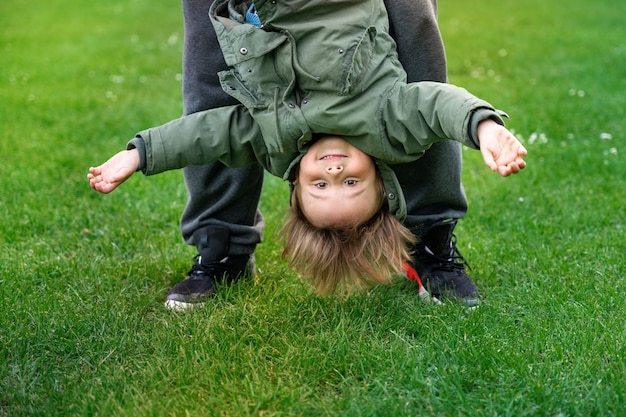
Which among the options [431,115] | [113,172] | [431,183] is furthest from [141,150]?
[431,183]

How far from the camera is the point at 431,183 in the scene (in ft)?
11.2

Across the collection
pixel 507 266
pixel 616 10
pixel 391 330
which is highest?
pixel 391 330

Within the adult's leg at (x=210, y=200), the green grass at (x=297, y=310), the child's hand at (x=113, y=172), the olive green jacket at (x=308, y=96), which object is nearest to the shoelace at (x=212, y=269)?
the adult's leg at (x=210, y=200)

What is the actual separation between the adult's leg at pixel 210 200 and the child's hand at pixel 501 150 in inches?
49.3

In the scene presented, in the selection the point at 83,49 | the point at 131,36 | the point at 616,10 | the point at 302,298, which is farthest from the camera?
the point at 616,10

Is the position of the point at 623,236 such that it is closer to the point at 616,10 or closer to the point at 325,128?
the point at 325,128

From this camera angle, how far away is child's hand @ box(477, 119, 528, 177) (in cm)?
239

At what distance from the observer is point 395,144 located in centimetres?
289

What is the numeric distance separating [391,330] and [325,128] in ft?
2.53

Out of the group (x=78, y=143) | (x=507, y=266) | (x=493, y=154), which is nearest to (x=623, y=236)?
(x=507, y=266)

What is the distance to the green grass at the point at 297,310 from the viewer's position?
261 cm

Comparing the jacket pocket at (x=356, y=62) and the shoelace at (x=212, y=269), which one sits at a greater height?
the jacket pocket at (x=356, y=62)

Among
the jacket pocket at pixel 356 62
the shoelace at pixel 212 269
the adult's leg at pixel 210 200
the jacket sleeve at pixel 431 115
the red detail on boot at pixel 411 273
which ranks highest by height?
the jacket pocket at pixel 356 62

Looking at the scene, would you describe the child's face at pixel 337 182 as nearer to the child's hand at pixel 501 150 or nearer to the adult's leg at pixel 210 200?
the child's hand at pixel 501 150
